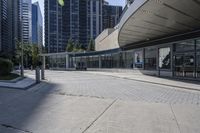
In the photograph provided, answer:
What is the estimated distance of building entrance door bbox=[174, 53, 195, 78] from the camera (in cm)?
2239

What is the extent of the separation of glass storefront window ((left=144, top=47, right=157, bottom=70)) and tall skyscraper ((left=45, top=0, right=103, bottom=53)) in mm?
46097

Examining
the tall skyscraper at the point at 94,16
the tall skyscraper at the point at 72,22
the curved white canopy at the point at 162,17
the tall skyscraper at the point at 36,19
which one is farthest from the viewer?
the tall skyscraper at the point at 94,16

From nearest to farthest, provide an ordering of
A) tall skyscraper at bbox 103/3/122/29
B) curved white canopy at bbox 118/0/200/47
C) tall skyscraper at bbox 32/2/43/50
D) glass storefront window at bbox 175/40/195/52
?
curved white canopy at bbox 118/0/200/47
glass storefront window at bbox 175/40/195/52
tall skyscraper at bbox 32/2/43/50
tall skyscraper at bbox 103/3/122/29

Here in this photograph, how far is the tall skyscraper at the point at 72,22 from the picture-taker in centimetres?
8075

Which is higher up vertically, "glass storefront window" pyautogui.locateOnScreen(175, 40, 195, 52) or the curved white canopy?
the curved white canopy

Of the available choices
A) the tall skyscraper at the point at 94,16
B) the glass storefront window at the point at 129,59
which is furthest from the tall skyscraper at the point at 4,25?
the glass storefront window at the point at 129,59

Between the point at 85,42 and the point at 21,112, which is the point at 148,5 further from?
the point at 85,42

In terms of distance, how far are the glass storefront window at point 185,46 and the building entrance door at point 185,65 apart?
1.55 ft

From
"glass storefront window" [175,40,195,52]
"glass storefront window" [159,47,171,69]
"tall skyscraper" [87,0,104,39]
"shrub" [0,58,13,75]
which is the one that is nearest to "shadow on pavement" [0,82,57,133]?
"shrub" [0,58,13,75]

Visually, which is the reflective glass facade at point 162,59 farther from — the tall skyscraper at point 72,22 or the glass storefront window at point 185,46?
the tall skyscraper at point 72,22

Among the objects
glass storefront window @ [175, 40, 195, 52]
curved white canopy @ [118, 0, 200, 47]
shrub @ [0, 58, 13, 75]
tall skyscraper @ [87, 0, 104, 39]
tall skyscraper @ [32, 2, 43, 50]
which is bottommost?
shrub @ [0, 58, 13, 75]

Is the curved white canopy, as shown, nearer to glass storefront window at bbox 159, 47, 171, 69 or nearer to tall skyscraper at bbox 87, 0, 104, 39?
glass storefront window at bbox 159, 47, 171, 69

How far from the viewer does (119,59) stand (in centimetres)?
4241

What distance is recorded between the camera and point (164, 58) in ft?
90.5
